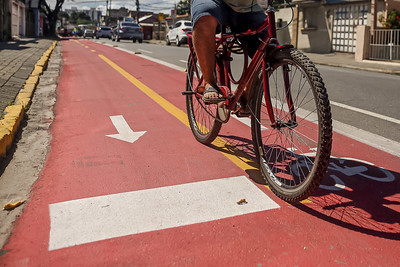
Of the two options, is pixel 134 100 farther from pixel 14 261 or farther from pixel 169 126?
pixel 14 261

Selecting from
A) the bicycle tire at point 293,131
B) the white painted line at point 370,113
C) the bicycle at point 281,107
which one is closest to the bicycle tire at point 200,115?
the bicycle at point 281,107

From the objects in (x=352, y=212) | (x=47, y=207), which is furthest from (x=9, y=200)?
(x=352, y=212)

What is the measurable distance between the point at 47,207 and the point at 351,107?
4.78 metres

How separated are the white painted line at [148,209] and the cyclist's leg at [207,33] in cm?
82

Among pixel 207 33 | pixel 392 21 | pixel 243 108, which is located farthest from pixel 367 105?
pixel 392 21

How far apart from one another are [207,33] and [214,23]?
0.34 ft

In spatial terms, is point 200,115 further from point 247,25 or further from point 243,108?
point 247,25

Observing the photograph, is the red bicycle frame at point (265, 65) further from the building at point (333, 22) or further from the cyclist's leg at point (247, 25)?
the building at point (333, 22)

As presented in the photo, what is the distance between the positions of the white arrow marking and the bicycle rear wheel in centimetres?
58

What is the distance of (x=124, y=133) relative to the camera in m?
4.27

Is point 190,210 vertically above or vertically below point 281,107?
below

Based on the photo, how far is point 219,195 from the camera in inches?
106

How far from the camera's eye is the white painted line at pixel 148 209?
2229 mm

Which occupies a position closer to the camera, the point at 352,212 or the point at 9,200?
the point at 352,212
